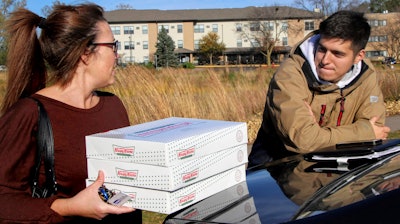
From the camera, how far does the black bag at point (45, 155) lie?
190 cm

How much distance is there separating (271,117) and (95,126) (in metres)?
1.15

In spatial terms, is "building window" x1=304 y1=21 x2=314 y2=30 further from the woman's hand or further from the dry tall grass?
the woman's hand

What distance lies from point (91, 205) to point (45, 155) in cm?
32

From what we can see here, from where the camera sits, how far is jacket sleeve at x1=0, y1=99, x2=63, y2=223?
182 cm

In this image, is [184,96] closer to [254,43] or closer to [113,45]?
[113,45]

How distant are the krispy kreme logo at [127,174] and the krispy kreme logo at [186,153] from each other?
174mm

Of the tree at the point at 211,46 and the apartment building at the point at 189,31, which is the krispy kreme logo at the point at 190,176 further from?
the apartment building at the point at 189,31

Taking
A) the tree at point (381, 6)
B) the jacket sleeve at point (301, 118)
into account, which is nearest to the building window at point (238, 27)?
the tree at point (381, 6)

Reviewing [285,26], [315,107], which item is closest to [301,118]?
[315,107]

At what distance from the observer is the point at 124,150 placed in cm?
169

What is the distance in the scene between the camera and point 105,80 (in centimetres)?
217

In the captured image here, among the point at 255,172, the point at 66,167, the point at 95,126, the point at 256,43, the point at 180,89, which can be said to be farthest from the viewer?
the point at 256,43

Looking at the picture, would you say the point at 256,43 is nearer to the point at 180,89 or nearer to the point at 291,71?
the point at 180,89

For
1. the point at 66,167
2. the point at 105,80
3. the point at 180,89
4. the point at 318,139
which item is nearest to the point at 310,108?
the point at 318,139
